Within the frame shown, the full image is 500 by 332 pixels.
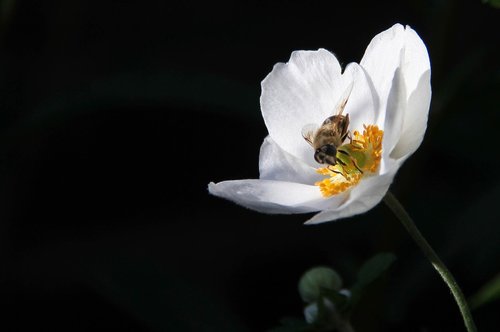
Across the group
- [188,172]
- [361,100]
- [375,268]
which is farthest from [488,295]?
[188,172]

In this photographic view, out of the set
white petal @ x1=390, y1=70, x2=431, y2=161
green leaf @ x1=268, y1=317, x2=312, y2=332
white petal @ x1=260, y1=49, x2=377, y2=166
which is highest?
white petal @ x1=260, y1=49, x2=377, y2=166

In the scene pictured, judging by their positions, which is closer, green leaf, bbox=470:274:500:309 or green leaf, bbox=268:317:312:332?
green leaf, bbox=268:317:312:332

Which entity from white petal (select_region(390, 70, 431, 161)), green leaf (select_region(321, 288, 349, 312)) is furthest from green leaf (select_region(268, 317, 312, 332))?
white petal (select_region(390, 70, 431, 161))

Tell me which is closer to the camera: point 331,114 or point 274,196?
point 274,196

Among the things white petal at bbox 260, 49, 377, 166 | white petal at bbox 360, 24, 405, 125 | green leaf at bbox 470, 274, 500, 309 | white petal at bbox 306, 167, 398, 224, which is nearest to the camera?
white petal at bbox 306, 167, 398, 224

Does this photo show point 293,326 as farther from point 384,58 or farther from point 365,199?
point 384,58

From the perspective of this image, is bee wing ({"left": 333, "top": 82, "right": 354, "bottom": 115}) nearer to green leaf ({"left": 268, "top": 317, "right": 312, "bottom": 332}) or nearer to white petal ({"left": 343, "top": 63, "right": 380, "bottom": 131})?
white petal ({"left": 343, "top": 63, "right": 380, "bottom": 131})

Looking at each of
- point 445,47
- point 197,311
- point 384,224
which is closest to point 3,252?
point 197,311
